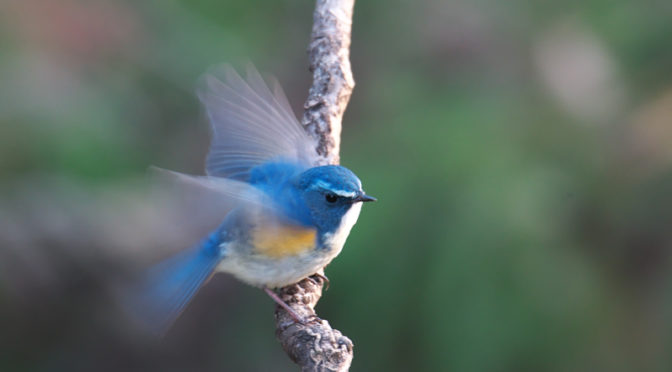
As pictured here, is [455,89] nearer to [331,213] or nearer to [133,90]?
[133,90]

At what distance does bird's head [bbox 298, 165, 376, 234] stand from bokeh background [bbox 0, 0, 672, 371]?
1.31 meters

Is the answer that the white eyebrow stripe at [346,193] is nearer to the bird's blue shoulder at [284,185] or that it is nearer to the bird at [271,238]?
the bird at [271,238]

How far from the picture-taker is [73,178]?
4.39m

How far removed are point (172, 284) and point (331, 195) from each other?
22.6 inches

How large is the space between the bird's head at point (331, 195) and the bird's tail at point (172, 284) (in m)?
0.34

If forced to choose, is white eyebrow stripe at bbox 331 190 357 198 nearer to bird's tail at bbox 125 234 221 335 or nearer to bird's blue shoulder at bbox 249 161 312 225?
bird's blue shoulder at bbox 249 161 312 225

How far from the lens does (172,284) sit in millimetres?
2508

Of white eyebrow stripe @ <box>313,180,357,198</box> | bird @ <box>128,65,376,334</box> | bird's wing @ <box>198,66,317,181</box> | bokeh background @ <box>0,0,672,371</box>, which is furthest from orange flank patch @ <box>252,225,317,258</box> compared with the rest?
bokeh background @ <box>0,0,672,371</box>

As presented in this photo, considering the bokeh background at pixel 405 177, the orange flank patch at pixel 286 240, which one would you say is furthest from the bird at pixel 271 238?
the bokeh background at pixel 405 177

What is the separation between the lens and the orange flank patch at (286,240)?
242cm

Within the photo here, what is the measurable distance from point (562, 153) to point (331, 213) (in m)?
2.02

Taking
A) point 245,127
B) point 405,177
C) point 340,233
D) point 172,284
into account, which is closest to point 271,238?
point 340,233

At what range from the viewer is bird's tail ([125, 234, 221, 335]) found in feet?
7.93

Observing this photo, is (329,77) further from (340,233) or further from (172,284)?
(172,284)
